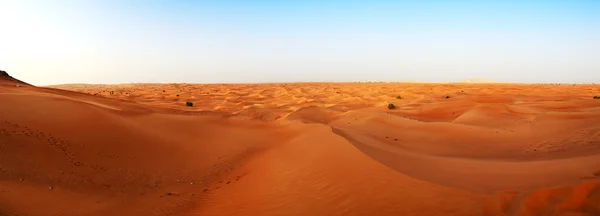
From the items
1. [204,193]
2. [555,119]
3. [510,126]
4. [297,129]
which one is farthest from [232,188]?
[555,119]

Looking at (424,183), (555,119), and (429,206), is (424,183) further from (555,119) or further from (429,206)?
(555,119)

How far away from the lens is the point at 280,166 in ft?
22.7

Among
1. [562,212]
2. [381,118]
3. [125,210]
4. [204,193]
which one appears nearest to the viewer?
[562,212]

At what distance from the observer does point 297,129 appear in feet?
36.0

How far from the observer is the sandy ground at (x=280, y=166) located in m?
4.29

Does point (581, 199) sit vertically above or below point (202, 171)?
above

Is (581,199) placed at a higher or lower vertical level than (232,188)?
higher

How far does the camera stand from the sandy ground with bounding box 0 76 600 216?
429 centimetres

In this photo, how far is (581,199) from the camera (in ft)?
11.7

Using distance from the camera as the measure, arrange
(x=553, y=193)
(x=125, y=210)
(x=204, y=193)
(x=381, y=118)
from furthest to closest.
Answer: (x=381, y=118), (x=204, y=193), (x=125, y=210), (x=553, y=193)

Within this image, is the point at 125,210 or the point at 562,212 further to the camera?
the point at 125,210

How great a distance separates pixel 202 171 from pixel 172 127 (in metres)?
3.45

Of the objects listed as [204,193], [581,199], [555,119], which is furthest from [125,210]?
[555,119]

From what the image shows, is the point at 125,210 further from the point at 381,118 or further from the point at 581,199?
the point at 381,118
